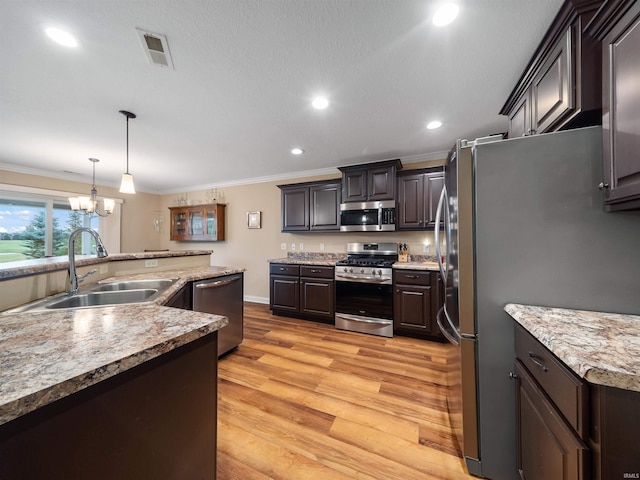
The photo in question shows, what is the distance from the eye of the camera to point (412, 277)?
2885 mm

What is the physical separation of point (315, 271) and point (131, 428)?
9.26 ft

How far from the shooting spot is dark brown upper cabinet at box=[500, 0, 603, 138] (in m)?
1.16

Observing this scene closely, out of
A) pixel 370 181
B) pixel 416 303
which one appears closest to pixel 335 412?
pixel 416 303

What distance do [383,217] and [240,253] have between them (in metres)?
3.01

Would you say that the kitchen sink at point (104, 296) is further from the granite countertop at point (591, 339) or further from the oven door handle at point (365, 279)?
the oven door handle at point (365, 279)

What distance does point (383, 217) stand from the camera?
3.30 metres

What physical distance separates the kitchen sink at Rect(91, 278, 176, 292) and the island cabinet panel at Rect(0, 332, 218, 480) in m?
1.21

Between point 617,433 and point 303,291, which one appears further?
point 303,291

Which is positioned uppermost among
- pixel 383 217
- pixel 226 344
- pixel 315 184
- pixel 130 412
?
pixel 315 184

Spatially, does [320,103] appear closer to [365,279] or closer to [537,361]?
[365,279]

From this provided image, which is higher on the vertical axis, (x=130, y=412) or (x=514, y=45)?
(x=514, y=45)

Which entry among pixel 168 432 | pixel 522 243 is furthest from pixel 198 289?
pixel 522 243

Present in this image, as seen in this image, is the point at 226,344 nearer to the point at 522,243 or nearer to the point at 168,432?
the point at 168,432

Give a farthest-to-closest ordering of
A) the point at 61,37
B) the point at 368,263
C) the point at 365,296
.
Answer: the point at 368,263 → the point at 365,296 → the point at 61,37
